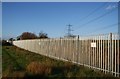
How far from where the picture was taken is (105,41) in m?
11.5

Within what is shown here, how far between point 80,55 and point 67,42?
3393mm

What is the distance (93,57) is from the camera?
1321 cm

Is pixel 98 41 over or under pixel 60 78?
over

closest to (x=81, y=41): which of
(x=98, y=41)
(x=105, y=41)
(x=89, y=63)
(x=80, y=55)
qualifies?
(x=80, y=55)

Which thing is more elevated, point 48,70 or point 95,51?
point 95,51

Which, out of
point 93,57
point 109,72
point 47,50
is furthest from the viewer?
→ point 47,50

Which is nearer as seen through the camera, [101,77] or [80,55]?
[101,77]

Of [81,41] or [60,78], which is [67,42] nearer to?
[81,41]

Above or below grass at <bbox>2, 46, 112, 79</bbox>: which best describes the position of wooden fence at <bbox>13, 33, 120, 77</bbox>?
above

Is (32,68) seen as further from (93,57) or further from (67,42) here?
(67,42)

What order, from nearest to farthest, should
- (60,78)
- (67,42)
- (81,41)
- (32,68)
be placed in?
(60,78), (32,68), (81,41), (67,42)

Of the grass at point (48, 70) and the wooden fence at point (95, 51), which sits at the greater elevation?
the wooden fence at point (95, 51)

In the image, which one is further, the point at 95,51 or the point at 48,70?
the point at 95,51

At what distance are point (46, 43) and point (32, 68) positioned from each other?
14.8 m
